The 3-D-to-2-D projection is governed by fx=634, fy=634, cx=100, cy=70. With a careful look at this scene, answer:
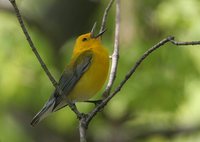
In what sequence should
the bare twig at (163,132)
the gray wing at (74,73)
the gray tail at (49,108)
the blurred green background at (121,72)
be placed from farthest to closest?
1. the bare twig at (163,132)
2. the blurred green background at (121,72)
3. the gray wing at (74,73)
4. the gray tail at (49,108)

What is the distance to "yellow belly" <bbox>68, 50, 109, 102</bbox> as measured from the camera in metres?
5.87

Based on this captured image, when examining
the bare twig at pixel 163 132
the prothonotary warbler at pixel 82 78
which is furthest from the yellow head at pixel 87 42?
the bare twig at pixel 163 132

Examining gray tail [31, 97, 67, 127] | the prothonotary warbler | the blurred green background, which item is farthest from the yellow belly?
the blurred green background

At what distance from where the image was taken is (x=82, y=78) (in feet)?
19.8

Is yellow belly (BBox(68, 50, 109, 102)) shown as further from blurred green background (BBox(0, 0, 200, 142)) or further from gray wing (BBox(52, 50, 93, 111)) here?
blurred green background (BBox(0, 0, 200, 142))

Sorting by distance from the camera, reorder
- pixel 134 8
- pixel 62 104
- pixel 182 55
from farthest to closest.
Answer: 1. pixel 134 8
2. pixel 182 55
3. pixel 62 104

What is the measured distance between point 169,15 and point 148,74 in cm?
87

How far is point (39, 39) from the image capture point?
8.77m

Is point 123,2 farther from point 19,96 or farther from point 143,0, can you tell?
point 19,96

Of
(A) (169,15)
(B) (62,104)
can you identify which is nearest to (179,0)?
(A) (169,15)

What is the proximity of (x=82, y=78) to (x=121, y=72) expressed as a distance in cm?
213

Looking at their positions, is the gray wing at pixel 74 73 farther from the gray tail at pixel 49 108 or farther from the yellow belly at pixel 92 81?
the gray tail at pixel 49 108

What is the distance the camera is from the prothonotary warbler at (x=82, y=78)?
572cm

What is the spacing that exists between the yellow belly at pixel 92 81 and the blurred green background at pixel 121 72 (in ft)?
6.21
